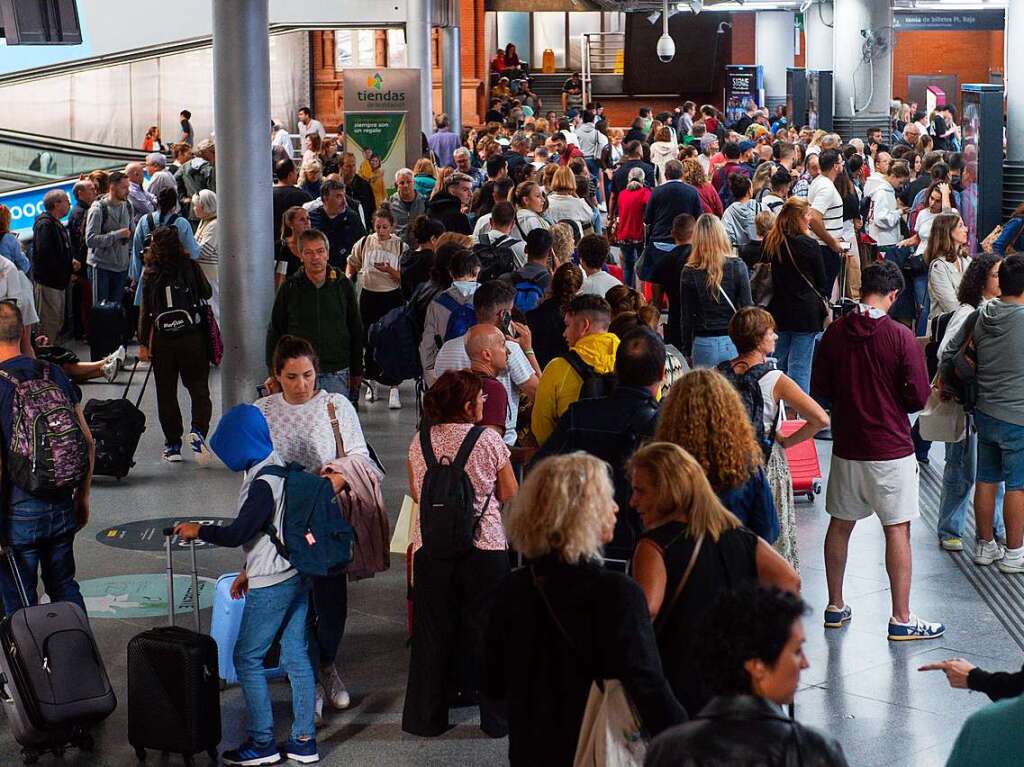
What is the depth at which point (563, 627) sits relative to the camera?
3824 millimetres

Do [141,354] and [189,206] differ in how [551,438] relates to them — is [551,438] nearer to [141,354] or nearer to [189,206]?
[141,354]

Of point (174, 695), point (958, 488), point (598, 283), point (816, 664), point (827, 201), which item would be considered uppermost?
point (827, 201)

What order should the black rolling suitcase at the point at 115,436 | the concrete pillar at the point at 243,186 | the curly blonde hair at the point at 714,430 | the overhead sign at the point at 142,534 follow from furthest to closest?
the concrete pillar at the point at 243,186, the black rolling suitcase at the point at 115,436, the overhead sign at the point at 142,534, the curly blonde hair at the point at 714,430

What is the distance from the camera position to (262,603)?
18.1 ft

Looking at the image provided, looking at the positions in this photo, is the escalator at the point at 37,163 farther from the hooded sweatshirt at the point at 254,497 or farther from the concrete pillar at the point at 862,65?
the hooded sweatshirt at the point at 254,497

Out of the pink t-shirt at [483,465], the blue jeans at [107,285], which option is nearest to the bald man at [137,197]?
the blue jeans at [107,285]

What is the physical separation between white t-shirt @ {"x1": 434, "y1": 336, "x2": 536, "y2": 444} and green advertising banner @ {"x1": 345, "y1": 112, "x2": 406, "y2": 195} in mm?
11658

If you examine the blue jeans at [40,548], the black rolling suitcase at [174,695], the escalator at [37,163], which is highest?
the escalator at [37,163]

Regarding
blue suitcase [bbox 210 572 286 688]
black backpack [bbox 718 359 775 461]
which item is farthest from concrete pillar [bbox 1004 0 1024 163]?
blue suitcase [bbox 210 572 286 688]

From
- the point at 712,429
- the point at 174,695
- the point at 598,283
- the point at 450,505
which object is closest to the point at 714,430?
the point at 712,429

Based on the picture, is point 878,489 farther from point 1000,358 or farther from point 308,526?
point 308,526

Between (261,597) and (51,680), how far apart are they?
88 centimetres

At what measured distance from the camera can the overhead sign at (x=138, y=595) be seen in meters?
7.35

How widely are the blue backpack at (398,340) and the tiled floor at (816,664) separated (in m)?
0.89
